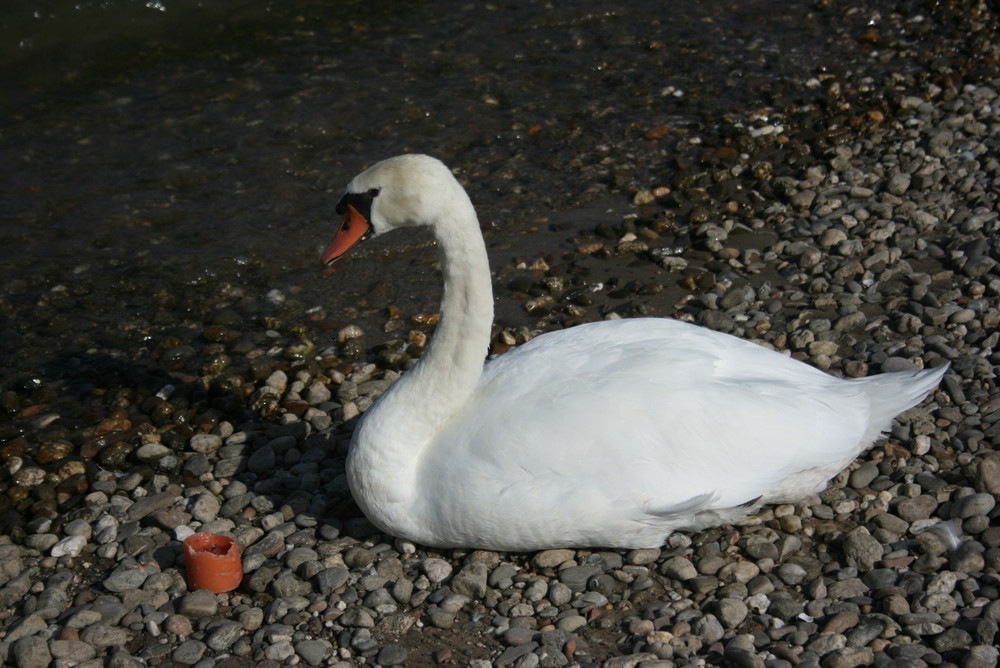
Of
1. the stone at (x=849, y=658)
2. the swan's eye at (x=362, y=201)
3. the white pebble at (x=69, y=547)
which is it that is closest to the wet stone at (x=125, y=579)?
the white pebble at (x=69, y=547)

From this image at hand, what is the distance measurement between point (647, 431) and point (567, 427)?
0.34m

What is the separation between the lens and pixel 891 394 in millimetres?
4863

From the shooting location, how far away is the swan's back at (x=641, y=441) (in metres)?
4.42

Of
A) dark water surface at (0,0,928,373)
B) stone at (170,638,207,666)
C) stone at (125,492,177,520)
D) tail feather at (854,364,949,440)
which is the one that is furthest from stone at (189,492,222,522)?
tail feather at (854,364,949,440)

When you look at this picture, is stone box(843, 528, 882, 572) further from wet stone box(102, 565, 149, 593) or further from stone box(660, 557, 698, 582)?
wet stone box(102, 565, 149, 593)

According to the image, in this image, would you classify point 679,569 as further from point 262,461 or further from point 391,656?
point 262,461

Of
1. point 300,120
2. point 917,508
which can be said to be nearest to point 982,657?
point 917,508

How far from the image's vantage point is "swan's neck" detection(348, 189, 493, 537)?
4.65m

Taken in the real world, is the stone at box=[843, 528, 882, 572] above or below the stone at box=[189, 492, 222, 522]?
above

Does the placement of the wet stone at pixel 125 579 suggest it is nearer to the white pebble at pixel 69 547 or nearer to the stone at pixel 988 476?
the white pebble at pixel 69 547

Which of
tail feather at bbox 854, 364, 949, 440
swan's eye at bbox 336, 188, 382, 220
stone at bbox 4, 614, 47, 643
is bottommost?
stone at bbox 4, 614, 47, 643

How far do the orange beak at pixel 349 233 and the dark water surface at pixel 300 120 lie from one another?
103 inches

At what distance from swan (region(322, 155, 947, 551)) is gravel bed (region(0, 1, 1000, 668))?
270 millimetres

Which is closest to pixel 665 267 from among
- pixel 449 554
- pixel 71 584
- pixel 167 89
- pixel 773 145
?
pixel 773 145
